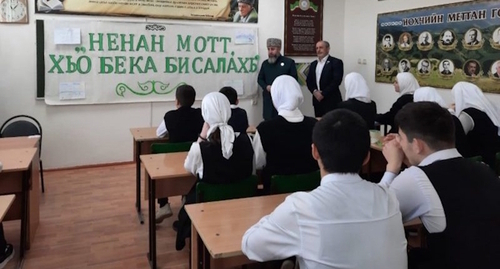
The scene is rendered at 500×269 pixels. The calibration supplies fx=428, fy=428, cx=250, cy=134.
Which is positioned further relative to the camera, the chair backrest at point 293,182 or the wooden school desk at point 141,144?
the wooden school desk at point 141,144

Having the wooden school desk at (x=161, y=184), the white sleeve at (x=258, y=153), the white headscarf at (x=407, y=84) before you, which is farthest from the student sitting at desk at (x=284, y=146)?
the white headscarf at (x=407, y=84)

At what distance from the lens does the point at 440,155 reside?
1.47m

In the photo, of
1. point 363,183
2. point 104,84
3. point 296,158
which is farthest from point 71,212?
point 363,183

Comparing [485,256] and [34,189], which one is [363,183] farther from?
[34,189]

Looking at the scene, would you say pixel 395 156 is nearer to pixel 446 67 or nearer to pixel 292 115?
pixel 292 115

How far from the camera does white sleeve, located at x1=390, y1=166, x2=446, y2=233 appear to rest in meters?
1.35

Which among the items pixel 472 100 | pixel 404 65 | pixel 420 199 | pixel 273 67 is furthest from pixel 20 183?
pixel 404 65

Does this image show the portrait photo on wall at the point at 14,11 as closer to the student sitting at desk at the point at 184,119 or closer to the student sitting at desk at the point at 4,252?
the student sitting at desk at the point at 184,119

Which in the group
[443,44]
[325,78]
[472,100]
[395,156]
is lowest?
[395,156]

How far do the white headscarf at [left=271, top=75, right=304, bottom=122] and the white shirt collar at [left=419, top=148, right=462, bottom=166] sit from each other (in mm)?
1129

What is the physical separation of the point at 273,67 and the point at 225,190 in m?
3.68

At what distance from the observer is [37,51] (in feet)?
15.9

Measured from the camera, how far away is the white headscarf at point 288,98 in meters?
2.62

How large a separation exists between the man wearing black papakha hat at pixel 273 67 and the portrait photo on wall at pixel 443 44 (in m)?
1.22
